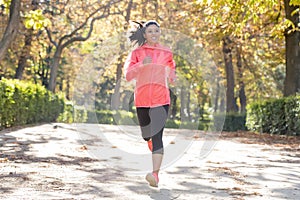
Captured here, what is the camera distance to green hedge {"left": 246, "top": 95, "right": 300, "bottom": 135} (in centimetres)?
1664

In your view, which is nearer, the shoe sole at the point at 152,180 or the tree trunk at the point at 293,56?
the shoe sole at the point at 152,180

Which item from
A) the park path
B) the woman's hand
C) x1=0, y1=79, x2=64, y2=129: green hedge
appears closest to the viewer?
the park path

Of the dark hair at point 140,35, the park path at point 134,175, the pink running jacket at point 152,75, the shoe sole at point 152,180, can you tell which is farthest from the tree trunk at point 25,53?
the shoe sole at point 152,180

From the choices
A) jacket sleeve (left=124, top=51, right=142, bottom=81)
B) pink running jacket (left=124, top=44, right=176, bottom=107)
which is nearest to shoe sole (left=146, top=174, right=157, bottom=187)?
pink running jacket (left=124, top=44, right=176, bottom=107)

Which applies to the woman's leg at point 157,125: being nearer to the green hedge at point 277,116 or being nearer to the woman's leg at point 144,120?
the woman's leg at point 144,120

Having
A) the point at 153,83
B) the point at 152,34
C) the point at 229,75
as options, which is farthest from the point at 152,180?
the point at 229,75

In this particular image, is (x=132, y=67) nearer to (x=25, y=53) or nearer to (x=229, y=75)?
(x=25, y=53)

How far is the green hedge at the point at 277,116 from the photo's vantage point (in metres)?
16.6

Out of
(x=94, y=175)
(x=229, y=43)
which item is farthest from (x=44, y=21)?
(x=229, y=43)

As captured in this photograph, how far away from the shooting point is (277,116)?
18.8 m

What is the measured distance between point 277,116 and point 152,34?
14.0m

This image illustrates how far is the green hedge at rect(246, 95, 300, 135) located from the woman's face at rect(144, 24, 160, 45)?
1103 cm

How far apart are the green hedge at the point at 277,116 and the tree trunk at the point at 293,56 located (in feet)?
3.46

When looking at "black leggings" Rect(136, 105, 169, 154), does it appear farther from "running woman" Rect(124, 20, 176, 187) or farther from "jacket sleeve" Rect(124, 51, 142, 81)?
"jacket sleeve" Rect(124, 51, 142, 81)
